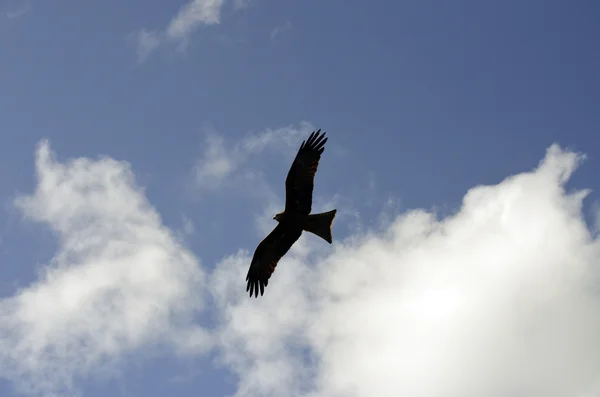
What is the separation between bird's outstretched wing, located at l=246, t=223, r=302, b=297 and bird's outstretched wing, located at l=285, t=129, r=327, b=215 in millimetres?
1295

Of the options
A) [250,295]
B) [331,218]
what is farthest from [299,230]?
[250,295]

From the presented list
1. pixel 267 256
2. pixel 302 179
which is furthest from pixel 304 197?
pixel 267 256

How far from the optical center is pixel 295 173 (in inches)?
699

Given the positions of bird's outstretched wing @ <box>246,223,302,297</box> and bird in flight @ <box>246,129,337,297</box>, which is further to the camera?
bird's outstretched wing @ <box>246,223,302,297</box>

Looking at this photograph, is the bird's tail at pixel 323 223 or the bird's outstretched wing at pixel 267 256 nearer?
the bird's tail at pixel 323 223

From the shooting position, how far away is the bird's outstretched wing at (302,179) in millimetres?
17766

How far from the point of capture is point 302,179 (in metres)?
17.8

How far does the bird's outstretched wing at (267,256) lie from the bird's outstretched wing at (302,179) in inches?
51.0

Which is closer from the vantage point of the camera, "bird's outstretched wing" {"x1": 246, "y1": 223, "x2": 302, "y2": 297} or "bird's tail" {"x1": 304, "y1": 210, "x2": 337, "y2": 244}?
"bird's tail" {"x1": 304, "y1": 210, "x2": 337, "y2": 244}

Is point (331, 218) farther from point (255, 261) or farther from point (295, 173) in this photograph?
point (255, 261)

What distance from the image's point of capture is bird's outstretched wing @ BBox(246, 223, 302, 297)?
62.5 ft

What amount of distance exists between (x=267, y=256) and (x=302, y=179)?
3.28m

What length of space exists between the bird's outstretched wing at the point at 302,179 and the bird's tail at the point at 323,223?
298 millimetres

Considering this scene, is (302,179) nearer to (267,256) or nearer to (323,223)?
(323,223)
